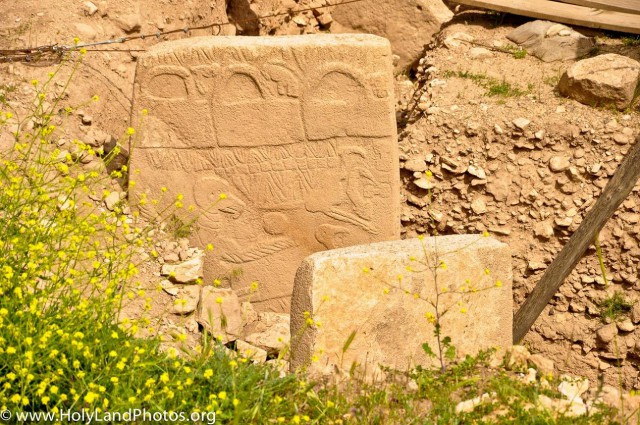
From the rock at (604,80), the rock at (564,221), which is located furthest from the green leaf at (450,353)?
the rock at (604,80)

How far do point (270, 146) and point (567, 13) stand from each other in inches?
115

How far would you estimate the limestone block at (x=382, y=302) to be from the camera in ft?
15.0

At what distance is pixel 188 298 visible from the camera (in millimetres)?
5559

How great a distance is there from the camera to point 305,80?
573 centimetres

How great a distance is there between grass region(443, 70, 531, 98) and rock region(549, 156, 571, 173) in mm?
638

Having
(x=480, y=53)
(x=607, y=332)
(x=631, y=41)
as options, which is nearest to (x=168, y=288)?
(x=607, y=332)

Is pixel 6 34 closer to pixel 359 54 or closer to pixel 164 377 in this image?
→ pixel 359 54

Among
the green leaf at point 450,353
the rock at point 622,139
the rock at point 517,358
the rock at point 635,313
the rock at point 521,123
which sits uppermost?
the rock at point 521,123

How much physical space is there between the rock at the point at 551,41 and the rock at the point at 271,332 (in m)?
2.97

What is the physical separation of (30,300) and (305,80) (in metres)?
2.54

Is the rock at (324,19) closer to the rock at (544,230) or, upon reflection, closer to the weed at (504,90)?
the weed at (504,90)

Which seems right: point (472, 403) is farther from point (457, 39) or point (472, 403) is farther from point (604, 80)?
point (457, 39)

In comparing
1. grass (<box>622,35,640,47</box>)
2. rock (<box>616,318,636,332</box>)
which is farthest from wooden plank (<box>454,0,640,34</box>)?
rock (<box>616,318,636,332</box>)

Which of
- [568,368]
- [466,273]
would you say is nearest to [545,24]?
[568,368]
